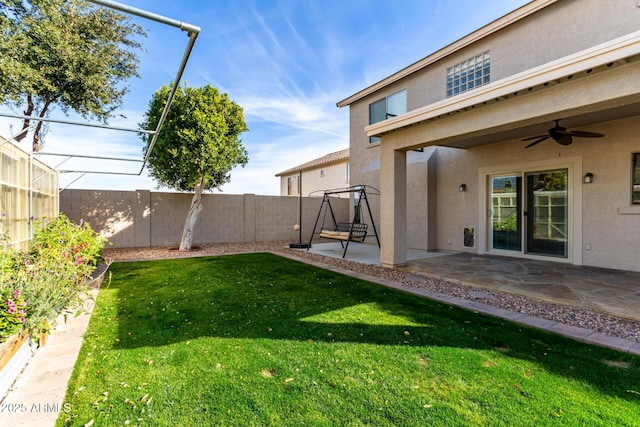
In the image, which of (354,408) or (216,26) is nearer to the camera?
(354,408)

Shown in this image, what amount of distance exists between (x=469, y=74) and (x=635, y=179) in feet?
14.5

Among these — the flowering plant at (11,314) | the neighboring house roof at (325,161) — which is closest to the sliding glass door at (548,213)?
the flowering plant at (11,314)

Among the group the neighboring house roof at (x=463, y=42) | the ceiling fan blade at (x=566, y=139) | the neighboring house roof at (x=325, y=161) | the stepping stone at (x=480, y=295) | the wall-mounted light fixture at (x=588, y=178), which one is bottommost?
the stepping stone at (x=480, y=295)

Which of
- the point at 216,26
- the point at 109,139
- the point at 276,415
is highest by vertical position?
the point at 216,26

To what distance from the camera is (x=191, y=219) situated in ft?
34.0

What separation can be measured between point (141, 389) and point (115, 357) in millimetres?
723

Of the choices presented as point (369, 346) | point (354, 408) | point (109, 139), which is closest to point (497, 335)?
point (369, 346)

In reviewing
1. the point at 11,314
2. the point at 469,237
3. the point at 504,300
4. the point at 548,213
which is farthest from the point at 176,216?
the point at 548,213

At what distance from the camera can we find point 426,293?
5000 mm

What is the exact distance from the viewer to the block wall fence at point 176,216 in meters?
9.83

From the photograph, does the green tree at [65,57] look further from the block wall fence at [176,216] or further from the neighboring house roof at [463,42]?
the neighboring house roof at [463,42]

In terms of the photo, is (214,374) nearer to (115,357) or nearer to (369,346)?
(115,357)

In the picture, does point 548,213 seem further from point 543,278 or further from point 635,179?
point 543,278

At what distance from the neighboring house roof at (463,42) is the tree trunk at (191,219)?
6771mm
